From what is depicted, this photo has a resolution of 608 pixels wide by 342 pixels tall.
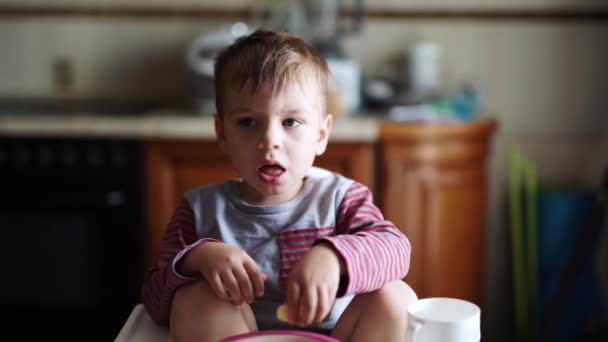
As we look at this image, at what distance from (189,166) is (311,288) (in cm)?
155

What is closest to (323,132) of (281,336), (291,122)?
(291,122)

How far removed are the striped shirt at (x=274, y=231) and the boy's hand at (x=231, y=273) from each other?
46mm

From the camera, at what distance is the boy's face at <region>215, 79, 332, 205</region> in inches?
32.3

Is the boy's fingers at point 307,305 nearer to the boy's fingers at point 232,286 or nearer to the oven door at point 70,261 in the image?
the boy's fingers at point 232,286

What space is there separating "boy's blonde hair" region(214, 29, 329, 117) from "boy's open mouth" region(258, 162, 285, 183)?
9 centimetres

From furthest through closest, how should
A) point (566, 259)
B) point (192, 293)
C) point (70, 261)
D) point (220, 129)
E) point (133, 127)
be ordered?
1. point (566, 259)
2. point (70, 261)
3. point (133, 127)
4. point (220, 129)
5. point (192, 293)

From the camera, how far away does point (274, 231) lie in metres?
0.87

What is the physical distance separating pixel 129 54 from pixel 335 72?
0.91 meters

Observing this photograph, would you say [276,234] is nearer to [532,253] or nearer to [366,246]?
[366,246]

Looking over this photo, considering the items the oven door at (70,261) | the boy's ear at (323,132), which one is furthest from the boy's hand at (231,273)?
the oven door at (70,261)

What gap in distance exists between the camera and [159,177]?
7.16ft

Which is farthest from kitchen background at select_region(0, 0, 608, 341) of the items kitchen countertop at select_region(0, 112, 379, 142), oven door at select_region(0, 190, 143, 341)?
oven door at select_region(0, 190, 143, 341)

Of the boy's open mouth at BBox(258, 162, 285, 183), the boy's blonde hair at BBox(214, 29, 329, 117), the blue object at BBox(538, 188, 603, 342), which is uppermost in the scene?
the boy's blonde hair at BBox(214, 29, 329, 117)

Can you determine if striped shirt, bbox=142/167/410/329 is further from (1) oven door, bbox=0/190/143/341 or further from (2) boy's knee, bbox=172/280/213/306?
(1) oven door, bbox=0/190/143/341
